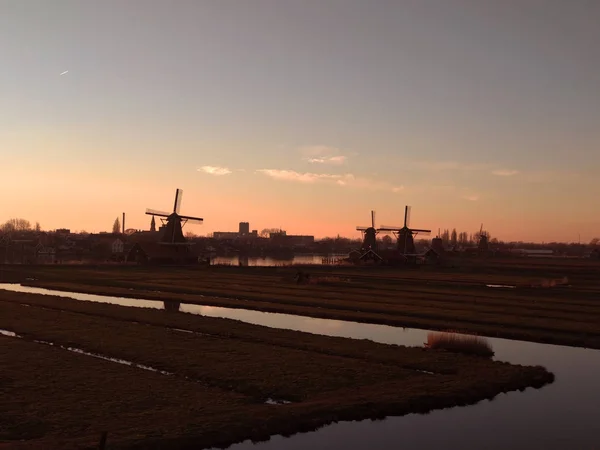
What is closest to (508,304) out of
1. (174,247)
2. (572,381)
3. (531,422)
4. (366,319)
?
(366,319)

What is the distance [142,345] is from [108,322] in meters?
7.69

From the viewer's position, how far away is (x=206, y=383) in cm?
1941

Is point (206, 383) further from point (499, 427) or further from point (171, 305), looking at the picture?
point (171, 305)

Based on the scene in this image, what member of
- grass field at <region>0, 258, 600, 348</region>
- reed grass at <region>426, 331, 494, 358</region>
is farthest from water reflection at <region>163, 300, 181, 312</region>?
reed grass at <region>426, 331, 494, 358</region>

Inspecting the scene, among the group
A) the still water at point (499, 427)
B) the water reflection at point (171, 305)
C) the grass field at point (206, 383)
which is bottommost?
the still water at point (499, 427)

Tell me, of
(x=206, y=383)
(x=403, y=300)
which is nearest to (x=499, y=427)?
(x=206, y=383)

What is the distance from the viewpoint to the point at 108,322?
32000 millimetres

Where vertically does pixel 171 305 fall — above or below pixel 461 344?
below

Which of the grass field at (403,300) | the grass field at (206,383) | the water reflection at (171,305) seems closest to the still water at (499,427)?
the grass field at (206,383)

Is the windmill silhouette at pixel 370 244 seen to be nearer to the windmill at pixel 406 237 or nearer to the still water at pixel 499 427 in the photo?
the windmill at pixel 406 237

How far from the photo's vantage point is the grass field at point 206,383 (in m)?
14.7

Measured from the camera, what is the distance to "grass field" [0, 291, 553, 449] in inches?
577

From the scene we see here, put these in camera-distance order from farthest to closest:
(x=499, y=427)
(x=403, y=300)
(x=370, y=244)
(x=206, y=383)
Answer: (x=370, y=244)
(x=403, y=300)
(x=206, y=383)
(x=499, y=427)

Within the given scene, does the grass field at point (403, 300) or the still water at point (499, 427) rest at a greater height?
the grass field at point (403, 300)
